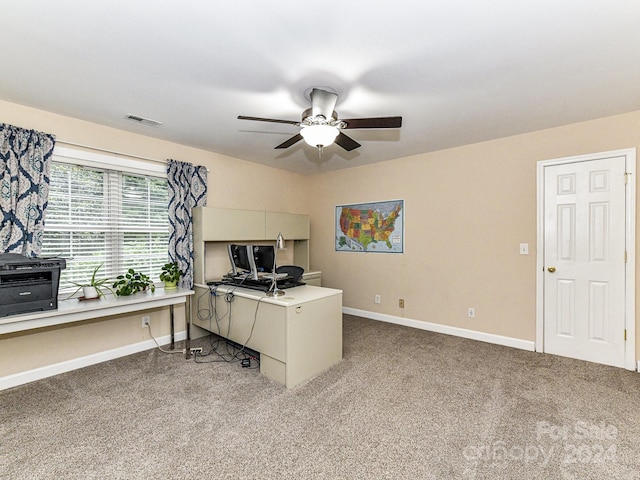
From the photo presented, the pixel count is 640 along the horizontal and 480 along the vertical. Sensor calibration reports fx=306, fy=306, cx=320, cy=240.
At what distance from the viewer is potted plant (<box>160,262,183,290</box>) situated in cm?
333

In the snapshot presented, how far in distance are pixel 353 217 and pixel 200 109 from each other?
8.86 feet

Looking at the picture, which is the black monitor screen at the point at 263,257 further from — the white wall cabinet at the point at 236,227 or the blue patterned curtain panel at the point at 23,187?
the blue patterned curtain panel at the point at 23,187

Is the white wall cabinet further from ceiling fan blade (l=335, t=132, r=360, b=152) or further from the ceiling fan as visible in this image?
ceiling fan blade (l=335, t=132, r=360, b=152)

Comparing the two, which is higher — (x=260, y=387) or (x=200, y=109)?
(x=200, y=109)

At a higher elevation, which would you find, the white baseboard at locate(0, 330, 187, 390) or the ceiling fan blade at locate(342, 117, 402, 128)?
the ceiling fan blade at locate(342, 117, 402, 128)

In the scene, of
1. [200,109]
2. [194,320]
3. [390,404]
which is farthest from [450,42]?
[194,320]

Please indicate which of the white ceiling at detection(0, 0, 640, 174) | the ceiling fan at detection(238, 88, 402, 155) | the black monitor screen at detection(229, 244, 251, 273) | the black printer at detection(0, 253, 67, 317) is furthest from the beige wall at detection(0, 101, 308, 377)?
the ceiling fan at detection(238, 88, 402, 155)

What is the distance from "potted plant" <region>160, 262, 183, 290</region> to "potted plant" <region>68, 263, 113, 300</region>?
496 millimetres

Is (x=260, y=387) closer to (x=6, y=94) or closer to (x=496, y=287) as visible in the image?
(x=496, y=287)

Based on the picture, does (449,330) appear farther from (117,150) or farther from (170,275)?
(117,150)

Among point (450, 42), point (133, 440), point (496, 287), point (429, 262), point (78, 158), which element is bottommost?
point (133, 440)

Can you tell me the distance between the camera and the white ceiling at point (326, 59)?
155 centimetres

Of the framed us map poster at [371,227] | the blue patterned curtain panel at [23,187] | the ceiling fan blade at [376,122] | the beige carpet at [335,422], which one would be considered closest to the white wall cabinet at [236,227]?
the framed us map poster at [371,227]

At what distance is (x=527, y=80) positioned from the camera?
2203mm
